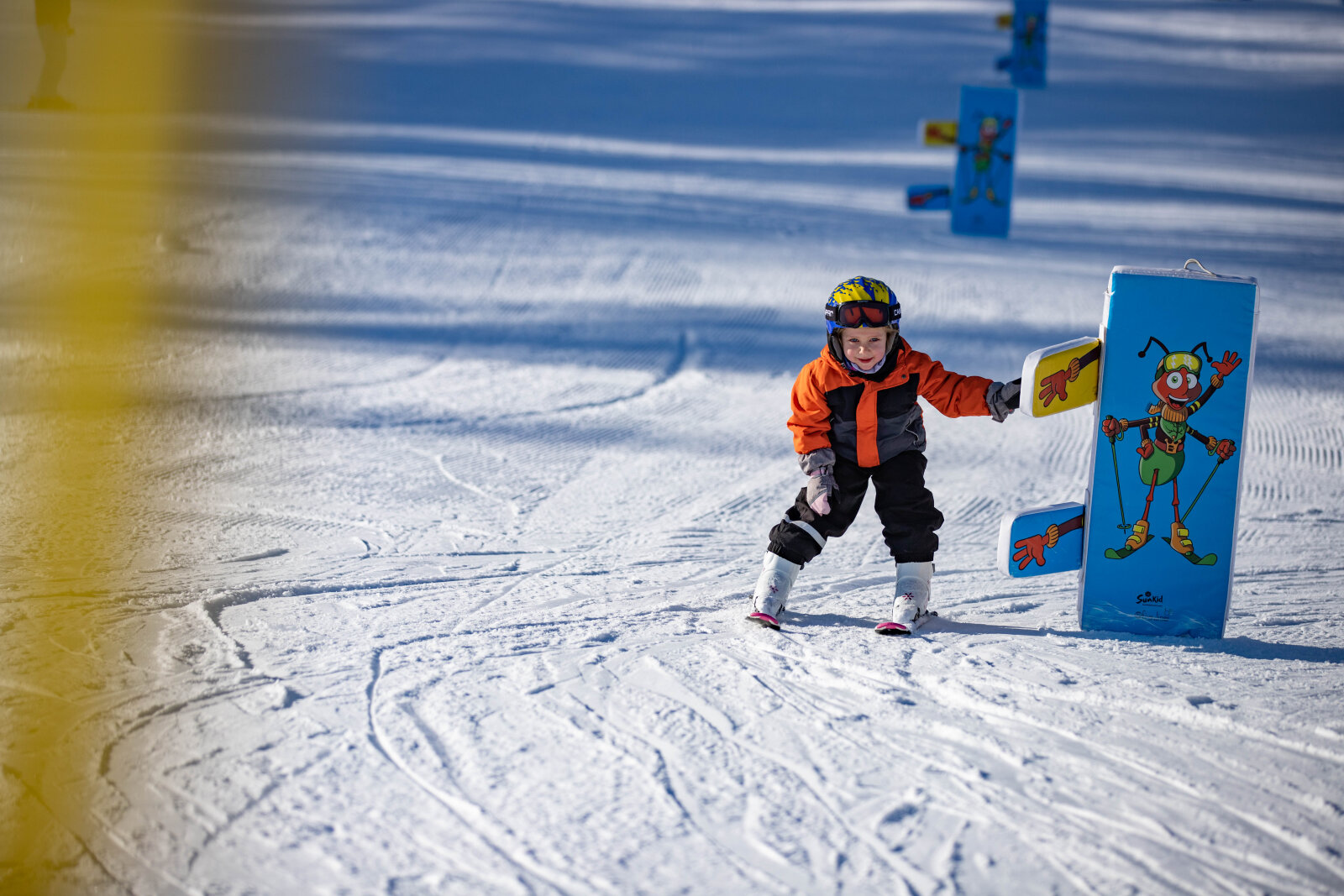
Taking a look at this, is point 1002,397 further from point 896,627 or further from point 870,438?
point 896,627

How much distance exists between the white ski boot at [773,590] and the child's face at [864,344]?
615 millimetres

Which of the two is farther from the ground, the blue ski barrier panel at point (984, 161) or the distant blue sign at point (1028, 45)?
the distant blue sign at point (1028, 45)

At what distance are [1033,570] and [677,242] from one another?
6.42m

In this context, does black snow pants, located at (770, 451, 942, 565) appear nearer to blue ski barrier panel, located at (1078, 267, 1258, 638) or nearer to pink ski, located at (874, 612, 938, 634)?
pink ski, located at (874, 612, 938, 634)

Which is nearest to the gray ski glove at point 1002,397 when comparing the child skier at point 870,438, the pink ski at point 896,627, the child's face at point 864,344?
the child skier at point 870,438

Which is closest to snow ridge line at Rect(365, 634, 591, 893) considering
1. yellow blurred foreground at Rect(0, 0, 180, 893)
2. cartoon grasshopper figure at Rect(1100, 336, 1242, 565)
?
yellow blurred foreground at Rect(0, 0, 180, 893)

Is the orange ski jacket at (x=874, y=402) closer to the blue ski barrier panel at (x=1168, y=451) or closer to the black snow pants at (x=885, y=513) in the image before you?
the black snow pants at (x=885, y=513)

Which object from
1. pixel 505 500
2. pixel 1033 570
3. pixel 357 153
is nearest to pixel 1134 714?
pixel 1033 570

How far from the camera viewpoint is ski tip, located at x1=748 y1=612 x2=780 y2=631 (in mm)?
3152

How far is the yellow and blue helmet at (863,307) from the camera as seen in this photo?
3018 mm

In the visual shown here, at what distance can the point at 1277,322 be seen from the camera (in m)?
7.47

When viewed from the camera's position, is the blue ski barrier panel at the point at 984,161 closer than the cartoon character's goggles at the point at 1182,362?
No

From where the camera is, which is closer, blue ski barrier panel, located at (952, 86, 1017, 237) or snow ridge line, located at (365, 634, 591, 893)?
snow ridge line, located at (365, 634, 591, 893)

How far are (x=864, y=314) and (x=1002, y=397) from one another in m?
0.45
